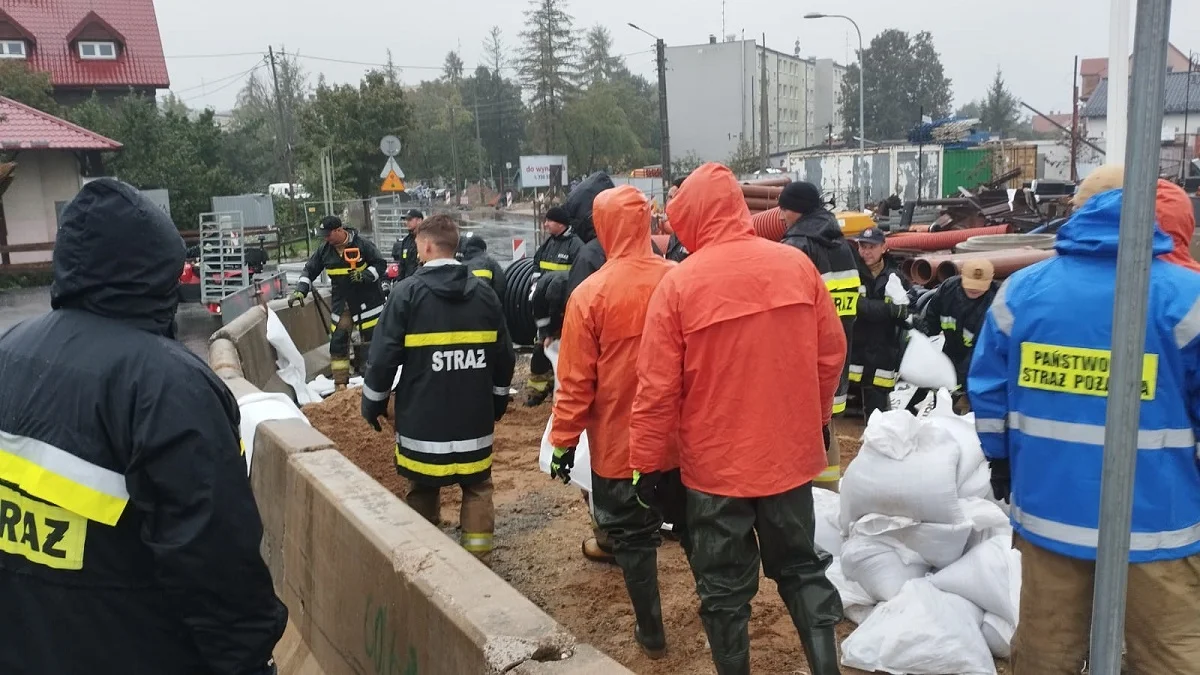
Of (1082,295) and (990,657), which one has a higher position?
(1082,295)

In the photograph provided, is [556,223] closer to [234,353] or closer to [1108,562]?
[234,353]

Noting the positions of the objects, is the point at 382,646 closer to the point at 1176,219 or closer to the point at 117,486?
the point at 117,486

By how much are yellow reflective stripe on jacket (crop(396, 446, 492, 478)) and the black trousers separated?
1972 millimetres

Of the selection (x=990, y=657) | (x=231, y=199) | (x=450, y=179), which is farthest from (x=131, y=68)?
(x=990, y=657)

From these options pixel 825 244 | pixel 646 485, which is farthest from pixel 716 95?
pixel 646 485

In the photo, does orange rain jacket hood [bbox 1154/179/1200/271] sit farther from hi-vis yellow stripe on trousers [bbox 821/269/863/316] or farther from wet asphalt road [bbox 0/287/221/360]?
wet asphalt road [bbox 0/287/221/360]

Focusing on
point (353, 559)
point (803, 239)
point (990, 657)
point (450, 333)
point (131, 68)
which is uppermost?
point (131, 68)

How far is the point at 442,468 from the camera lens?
5086 millimetres

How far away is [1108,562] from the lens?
172 centimetres

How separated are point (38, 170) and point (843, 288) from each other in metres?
29.8

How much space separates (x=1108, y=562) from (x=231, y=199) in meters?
30.5

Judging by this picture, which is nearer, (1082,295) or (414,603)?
(1082,295)

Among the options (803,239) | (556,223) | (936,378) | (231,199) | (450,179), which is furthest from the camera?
(450,179)

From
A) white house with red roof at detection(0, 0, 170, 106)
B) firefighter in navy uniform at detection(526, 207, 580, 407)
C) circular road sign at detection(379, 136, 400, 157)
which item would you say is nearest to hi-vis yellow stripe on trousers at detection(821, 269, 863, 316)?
firefighter in navy uniform at detection(526, 207, 580, 407)
